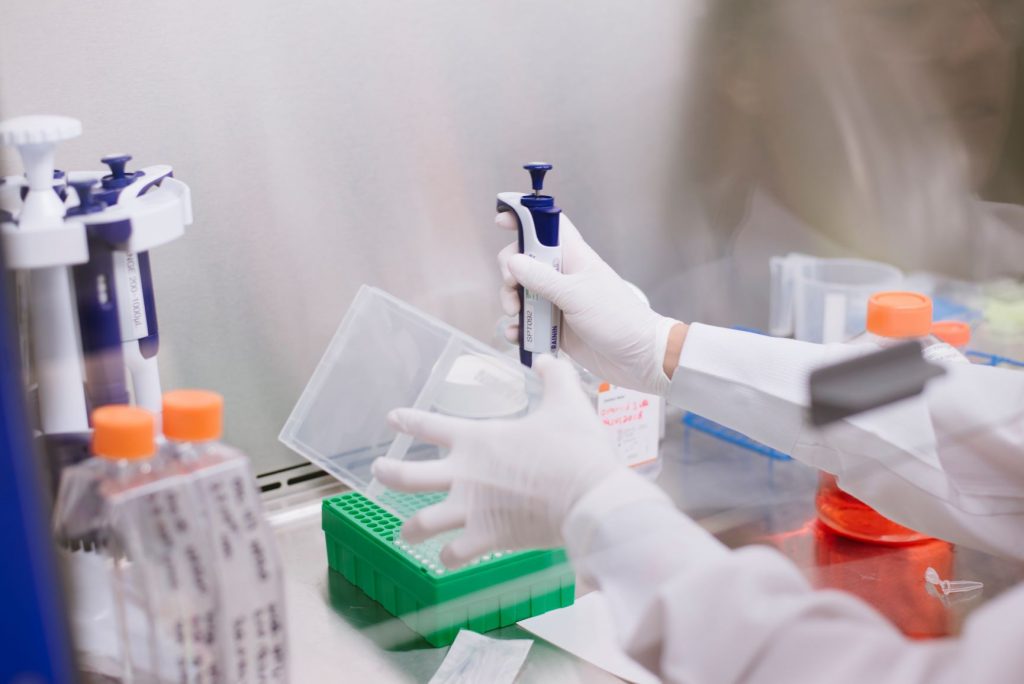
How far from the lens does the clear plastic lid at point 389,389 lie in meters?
0.96

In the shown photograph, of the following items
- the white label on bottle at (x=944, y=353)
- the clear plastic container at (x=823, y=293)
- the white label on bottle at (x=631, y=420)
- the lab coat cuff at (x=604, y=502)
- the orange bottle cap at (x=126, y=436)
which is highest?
the orange bottle cap at (x=126, y=436)

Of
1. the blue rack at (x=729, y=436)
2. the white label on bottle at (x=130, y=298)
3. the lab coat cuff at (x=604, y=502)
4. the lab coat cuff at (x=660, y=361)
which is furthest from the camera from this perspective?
the blue rack at (x=729, y=436)

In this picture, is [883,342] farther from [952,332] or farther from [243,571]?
[243,571]

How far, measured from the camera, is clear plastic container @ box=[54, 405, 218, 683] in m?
A: 0.69

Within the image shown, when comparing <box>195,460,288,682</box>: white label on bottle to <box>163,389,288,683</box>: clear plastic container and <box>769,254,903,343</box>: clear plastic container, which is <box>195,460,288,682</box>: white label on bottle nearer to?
<box>163,389,288,683</box>: clear plastic container

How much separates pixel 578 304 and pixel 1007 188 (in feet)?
3.10

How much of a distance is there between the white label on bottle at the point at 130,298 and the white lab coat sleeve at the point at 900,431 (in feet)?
1.98

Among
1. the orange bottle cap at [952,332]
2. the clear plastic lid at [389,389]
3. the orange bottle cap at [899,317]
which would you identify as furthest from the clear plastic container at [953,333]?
the clear plastic lid at [389,389]

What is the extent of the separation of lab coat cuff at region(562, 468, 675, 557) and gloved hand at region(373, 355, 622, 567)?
0.01 m

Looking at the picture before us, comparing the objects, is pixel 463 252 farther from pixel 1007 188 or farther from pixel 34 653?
pixel 34 653

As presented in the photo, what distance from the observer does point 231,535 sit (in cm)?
71

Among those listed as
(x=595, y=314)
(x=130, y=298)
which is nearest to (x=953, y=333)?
(x=595, y=314)

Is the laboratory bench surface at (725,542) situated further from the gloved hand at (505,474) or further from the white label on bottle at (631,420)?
the gloved hand at (505,474)

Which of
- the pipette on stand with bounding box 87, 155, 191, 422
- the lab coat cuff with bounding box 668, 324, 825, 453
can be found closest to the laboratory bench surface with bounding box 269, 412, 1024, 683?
the lab coat cuff with bounding box 668, 324, 825, 453
